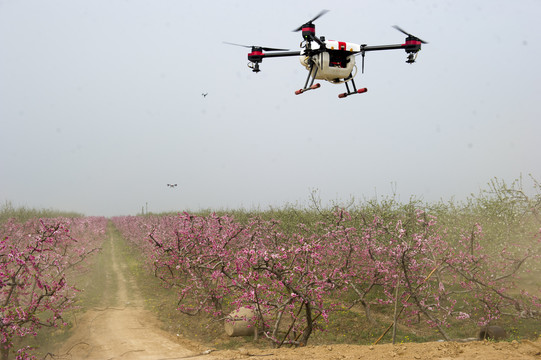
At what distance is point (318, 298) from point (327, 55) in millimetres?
7114

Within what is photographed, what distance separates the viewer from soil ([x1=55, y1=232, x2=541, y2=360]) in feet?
20.8

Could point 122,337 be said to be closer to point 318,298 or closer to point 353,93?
point 318,298

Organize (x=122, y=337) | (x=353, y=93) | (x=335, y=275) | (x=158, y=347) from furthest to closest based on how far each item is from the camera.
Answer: (x=353, y=93), (x=335, y=275), (x=122, y=337), (x=158, y=347)

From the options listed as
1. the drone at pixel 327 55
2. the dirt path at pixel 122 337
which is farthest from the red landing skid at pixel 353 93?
the dirt path at pixel 122 337

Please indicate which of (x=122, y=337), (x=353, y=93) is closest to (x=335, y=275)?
(x=353, y=93)

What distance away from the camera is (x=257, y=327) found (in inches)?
433

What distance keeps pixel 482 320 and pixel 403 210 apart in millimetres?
7435

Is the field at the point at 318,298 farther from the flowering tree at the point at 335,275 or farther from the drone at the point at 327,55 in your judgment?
the drone at the point at 327,55

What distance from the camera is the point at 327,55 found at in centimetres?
1131

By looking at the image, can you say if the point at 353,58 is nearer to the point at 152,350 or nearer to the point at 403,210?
the point at 403,210

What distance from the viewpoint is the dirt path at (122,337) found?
31.3ft

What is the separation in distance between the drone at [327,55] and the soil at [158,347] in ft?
24.6

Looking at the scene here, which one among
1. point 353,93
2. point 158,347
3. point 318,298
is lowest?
point 158,347

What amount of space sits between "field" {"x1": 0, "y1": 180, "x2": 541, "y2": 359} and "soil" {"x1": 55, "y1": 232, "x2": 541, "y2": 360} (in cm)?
4
